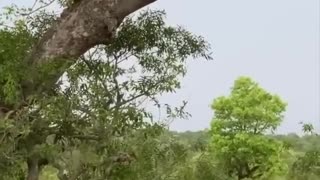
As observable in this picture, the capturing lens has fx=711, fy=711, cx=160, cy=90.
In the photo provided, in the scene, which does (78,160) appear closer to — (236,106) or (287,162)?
(236,106)

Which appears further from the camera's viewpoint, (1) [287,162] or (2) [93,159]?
(1) [287,162]

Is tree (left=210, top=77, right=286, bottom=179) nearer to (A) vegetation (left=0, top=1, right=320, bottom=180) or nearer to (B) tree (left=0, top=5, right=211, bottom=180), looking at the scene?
(A) vegetation (left=0, top=1, right=320, bottom=180)

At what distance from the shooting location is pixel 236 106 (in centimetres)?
2225

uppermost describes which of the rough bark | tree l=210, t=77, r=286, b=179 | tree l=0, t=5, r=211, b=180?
tree l=210, t=77, r=286, b=179

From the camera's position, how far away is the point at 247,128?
73.0ft

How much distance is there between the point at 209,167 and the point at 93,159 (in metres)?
9.82

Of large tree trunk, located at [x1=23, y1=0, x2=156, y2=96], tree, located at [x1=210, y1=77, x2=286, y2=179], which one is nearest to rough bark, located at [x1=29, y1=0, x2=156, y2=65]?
large tree trunk, located at [x1=23, y1=0, x2=156, y2=96]

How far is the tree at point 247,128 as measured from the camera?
70.2ft

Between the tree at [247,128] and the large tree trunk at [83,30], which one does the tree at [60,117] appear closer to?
the large tree trunk at [83,30]

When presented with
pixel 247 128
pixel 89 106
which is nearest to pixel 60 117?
pixel 89 106

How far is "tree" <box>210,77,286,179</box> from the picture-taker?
21.4 m

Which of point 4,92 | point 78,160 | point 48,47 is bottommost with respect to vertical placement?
point 78,160

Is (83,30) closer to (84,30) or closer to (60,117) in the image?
(84,30)

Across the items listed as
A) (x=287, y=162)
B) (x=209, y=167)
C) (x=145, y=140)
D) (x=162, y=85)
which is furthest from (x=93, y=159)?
(x=287, y=162)
